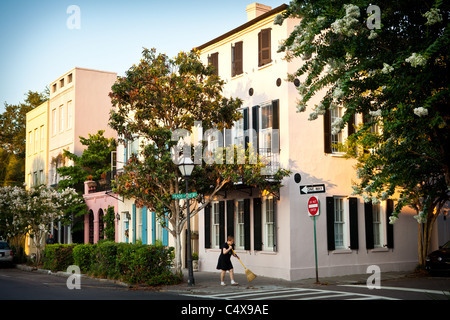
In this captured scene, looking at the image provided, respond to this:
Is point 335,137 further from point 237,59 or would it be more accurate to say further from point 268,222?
point 237,59

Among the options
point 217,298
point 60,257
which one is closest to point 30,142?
point 60,257

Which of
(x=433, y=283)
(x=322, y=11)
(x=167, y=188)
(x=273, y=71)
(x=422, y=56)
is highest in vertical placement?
(x=273, y=71)

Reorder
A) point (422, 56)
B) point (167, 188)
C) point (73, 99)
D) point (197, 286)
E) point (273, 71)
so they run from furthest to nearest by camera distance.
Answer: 1. point (73, 99)
2. point (273, 71)
3. point (167, 188)
4. point (197, 286)
5. point (422, 56)

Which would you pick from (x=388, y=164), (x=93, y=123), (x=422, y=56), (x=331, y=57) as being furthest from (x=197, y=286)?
(x=93, y=123)

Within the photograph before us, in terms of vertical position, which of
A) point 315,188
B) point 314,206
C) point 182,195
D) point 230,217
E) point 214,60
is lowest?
point 230,217

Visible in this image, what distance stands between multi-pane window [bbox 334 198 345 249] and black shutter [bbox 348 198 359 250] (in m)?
0.29

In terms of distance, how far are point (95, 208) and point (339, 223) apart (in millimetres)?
18020

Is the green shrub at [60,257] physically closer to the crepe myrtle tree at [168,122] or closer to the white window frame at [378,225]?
the crepe myrtle tree at [168,122]

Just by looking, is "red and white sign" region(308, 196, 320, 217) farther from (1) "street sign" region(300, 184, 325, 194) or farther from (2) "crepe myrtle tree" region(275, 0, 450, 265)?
(2) "crepe myrtle tree" region(275, 0, 450, 265)

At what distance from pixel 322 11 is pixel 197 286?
33.5 feet

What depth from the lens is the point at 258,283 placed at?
19.2m

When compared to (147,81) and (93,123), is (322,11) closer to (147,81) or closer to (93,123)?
(147,81)

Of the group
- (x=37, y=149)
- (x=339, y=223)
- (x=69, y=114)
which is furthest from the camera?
(x=37, y=149)
